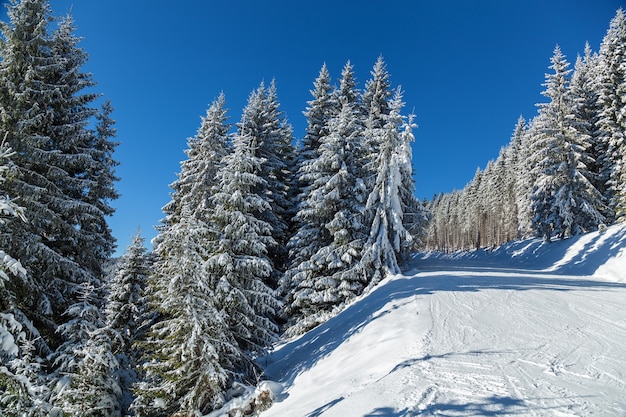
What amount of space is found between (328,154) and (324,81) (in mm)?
7428

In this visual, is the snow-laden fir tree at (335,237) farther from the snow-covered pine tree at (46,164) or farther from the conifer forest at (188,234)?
the snow-covered pine tree at (46,164)

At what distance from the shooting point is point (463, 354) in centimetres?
667

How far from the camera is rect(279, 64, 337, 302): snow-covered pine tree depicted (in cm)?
1733

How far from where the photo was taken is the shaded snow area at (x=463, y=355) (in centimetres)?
500

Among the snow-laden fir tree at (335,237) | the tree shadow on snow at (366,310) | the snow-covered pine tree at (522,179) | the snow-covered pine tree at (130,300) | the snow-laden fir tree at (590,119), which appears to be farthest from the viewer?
the snow-covered pine tree at (522,179)

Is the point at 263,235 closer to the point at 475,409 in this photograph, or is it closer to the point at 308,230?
the point at 308,230

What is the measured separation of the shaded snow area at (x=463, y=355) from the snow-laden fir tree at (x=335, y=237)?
1.97m

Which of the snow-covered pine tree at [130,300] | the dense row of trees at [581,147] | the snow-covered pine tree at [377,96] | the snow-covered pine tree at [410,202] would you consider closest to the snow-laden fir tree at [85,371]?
the snow-covered pine tree at [130,300]

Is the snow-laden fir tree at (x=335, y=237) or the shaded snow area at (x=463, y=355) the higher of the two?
the snow-laden fir tree at (x=335, y=237)

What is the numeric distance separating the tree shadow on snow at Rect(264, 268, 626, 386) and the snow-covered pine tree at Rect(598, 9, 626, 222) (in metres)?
17.5

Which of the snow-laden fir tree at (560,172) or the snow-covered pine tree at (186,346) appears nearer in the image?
the snow-covered pine tree at (186,346)

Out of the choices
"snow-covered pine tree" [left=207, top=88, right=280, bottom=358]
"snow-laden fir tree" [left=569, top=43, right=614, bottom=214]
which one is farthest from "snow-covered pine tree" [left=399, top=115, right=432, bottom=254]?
"snow-laden fir tree" [left=569, top=43, right=614, bottom=214]

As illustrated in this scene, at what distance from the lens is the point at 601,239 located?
2030 centimetres

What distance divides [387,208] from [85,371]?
13.5 m
